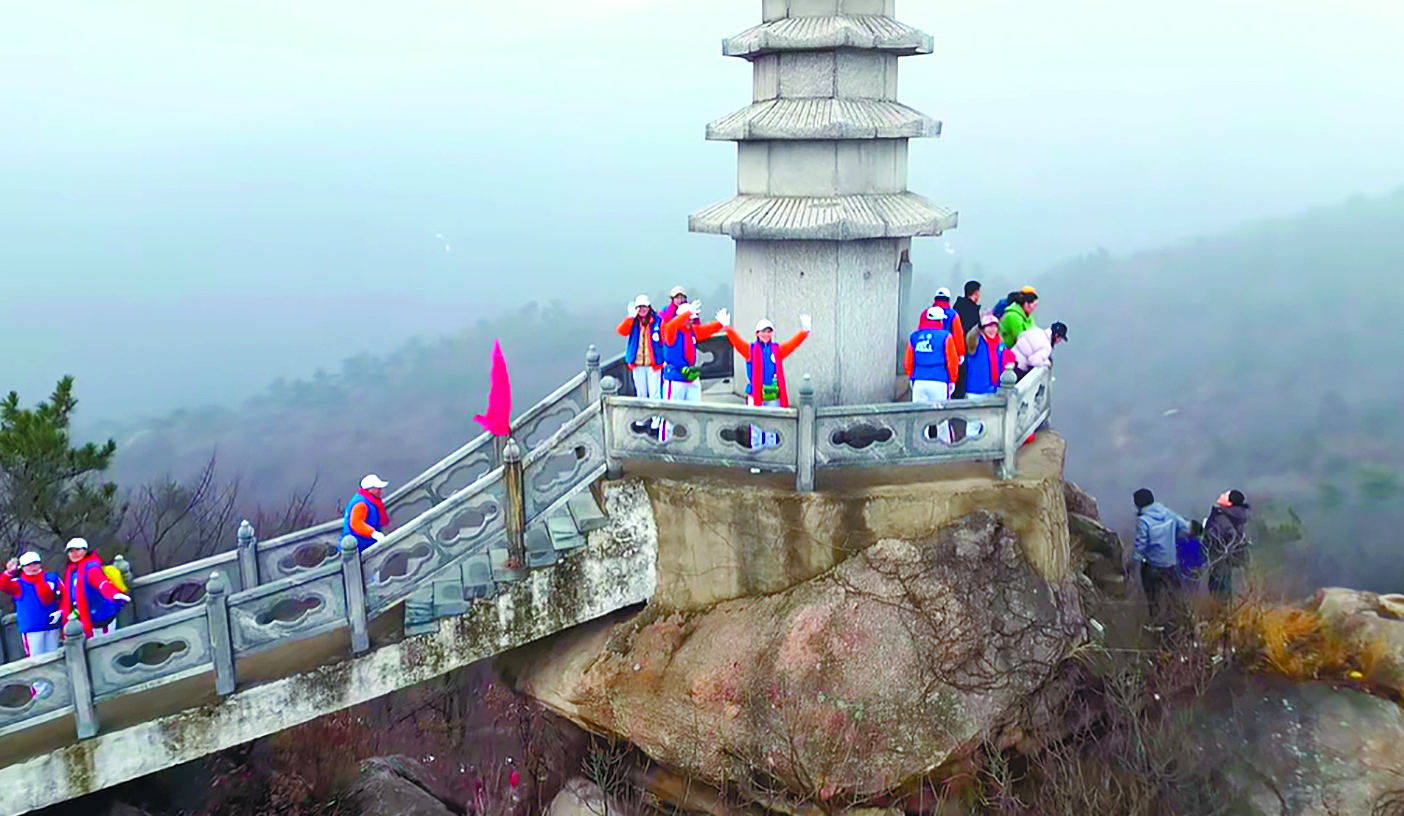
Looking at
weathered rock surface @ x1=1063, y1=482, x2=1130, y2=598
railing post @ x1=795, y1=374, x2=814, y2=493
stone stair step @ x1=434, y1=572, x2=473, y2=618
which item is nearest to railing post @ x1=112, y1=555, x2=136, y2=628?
stone stair step @ x1=434, y1=572, x2=473, y2=618

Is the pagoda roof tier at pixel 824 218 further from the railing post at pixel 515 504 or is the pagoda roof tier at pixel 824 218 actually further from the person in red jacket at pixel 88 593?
the person in red jacket at pixel 88 593

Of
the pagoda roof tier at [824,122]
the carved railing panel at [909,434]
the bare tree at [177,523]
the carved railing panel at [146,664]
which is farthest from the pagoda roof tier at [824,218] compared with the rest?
the bare tree at [177,523]

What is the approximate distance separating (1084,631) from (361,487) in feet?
25.3

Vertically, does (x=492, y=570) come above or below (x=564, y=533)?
below

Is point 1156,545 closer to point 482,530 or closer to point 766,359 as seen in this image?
point 766,359

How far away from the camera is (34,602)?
9422 mm

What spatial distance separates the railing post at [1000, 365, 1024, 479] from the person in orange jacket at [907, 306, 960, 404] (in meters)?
0.89

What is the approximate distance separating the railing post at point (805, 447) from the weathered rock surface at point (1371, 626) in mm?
6984

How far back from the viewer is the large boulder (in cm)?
917

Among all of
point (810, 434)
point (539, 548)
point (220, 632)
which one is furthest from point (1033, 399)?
point (220, 632)

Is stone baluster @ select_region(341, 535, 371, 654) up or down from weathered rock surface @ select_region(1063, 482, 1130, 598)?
up

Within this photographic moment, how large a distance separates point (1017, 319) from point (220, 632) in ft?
28.6

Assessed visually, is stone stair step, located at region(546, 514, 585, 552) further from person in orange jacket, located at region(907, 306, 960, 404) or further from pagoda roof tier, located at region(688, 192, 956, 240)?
person in orange jacket, located at region(907, 306, 960, 404)

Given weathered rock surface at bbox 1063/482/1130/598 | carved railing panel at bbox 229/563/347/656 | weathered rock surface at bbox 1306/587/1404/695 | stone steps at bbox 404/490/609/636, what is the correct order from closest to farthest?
carved railing panel at bbox 229/563/347/656, stone steps at bbox 404/490/609/636, weathered rock surface at bbox 1306/587/1404/695, weathered rock surface at bbox 1063/482/1130/598
